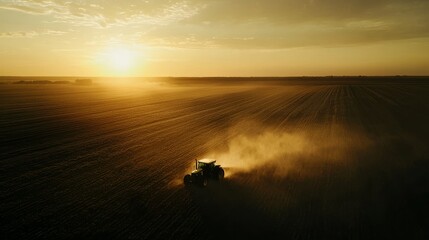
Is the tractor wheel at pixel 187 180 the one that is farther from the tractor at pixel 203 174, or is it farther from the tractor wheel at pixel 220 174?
the tractor wheel at pixel 220 174

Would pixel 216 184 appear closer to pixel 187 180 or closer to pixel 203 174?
pixel 203 174

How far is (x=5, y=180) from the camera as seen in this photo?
13.2 m

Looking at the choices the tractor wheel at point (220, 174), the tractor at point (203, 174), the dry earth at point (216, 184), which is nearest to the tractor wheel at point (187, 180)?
the tractor at point (203, 174)

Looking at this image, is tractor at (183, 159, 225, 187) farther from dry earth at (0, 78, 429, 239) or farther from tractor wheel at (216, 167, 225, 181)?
dry earth at (0, 78, 429, 239)

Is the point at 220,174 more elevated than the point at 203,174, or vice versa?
the point at 203,174

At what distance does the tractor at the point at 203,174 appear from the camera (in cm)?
1236

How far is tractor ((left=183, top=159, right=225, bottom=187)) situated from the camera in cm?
1236

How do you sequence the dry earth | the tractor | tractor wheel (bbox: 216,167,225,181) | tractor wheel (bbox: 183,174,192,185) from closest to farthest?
the dry earth, the tractor, tractor wheel (bbox: 183,174,192,185), tractor wheel (bbox: 216,167,225,181)

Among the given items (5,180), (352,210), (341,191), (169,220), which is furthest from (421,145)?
(5,180)

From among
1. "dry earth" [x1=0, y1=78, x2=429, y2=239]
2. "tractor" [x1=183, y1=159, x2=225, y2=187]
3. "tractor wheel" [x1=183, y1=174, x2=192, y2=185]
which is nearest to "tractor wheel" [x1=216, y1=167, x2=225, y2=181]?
"tractor" [x1=183, y1=159, x2=225, y2=187]

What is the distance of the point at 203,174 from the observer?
12656 mm

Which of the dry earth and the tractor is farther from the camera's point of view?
the tractor

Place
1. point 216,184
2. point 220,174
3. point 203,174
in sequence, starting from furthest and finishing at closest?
point 220,174, point 216,184, point 203,174

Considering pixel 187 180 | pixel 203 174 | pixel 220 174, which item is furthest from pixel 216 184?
pixel 187 180
